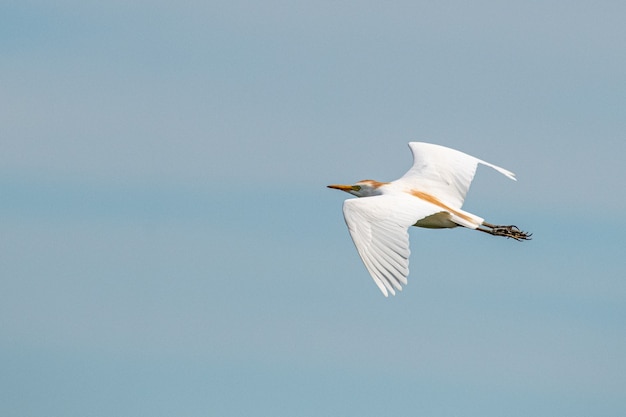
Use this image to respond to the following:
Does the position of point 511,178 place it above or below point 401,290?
above

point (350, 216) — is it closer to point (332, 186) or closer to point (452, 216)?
point (452, 216)

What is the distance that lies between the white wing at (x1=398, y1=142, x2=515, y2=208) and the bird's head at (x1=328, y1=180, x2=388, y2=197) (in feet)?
2.93

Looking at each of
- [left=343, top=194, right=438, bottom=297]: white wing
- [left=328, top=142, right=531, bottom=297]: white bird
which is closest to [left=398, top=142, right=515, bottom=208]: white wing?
[left=328, top=142, right=531, bottom=297]: white bird

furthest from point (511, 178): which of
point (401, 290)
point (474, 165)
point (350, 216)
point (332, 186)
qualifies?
point (401, 290)

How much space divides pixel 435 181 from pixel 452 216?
324 centimetres

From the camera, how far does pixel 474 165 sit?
122 feet

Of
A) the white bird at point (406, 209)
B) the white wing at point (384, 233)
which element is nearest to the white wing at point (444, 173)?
the white bird at point (406, 209)

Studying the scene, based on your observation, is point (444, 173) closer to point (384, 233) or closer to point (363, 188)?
point (363, 188)

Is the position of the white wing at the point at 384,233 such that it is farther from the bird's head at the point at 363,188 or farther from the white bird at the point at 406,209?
the bird's head at the point at 363,188

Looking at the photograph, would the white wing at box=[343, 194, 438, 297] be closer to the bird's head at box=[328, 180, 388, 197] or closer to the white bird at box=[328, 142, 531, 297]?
the white bird at box=[328, 142, 531, 297]

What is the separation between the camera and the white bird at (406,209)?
2820 cm

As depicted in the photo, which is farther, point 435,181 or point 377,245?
point 435,181

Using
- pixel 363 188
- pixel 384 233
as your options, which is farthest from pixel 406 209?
Answer: pixel 363 188

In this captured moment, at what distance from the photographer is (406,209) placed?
31.2m
